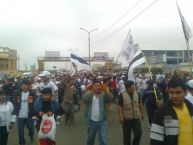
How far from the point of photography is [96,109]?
9750 mm

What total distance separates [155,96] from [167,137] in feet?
29.9

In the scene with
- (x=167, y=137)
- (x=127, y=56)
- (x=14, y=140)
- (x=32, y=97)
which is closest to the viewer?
(x=167, y=137)

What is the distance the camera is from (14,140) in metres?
13.0

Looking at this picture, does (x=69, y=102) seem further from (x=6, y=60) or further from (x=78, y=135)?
(x=6, y=60)

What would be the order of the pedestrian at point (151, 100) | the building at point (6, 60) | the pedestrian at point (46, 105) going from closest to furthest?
1. the pedestrian at point (46, 105)
2. the pedestrian at point (151, 100)
3. the building at point (6, 60)

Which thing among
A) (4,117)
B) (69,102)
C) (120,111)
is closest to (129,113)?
(120,111)

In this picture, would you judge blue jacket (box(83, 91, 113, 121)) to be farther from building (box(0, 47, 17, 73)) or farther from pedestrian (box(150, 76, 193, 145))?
building (box(0, 47, 17, 73))

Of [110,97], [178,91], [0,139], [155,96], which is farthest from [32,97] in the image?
[178,91]

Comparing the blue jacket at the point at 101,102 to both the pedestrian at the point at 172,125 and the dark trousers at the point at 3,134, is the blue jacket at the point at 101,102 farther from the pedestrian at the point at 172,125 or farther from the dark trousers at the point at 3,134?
the pedestrian at the point at 172,125

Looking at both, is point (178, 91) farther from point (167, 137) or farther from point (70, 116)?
Answer: point (70, 116)

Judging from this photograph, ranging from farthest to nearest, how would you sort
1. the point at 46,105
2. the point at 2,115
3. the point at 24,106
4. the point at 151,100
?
1. the point at 151,100
2. the point at 24,106
3. the point at 2,115
4. the point at 46,105

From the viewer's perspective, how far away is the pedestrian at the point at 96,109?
9.73 m

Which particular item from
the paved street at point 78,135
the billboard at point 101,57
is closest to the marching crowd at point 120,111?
the paved street at point 78,135

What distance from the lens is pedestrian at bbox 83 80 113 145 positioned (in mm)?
9727
